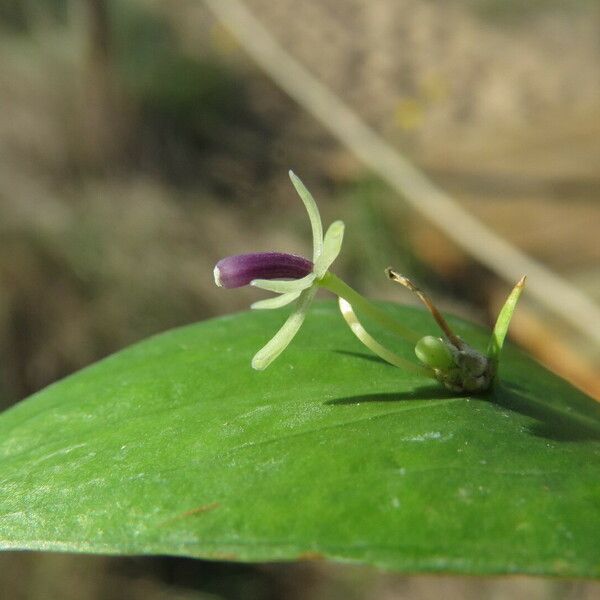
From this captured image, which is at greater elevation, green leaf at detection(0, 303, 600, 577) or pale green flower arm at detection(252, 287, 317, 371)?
pale green flower arm at detection(252, 287, 317, 371)

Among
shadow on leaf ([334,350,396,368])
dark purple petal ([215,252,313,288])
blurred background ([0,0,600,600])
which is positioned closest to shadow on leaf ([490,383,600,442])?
shadow on leaf ([334,350,396,368])

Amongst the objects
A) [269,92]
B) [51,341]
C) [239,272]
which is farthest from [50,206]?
[239,272]

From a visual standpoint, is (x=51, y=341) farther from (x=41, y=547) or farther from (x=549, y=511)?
(x=549, y=511)

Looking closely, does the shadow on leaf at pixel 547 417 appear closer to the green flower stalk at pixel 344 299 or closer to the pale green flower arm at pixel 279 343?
the green flower stalk at pixel 344 299

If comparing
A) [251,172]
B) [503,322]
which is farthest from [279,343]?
[251,172]

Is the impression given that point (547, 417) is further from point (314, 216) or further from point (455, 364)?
point (314, 216)

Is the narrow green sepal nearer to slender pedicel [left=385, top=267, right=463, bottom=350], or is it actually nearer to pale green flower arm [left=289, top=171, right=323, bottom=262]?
slender pedicel [left=385, top=267, right=463, bottom=350]
